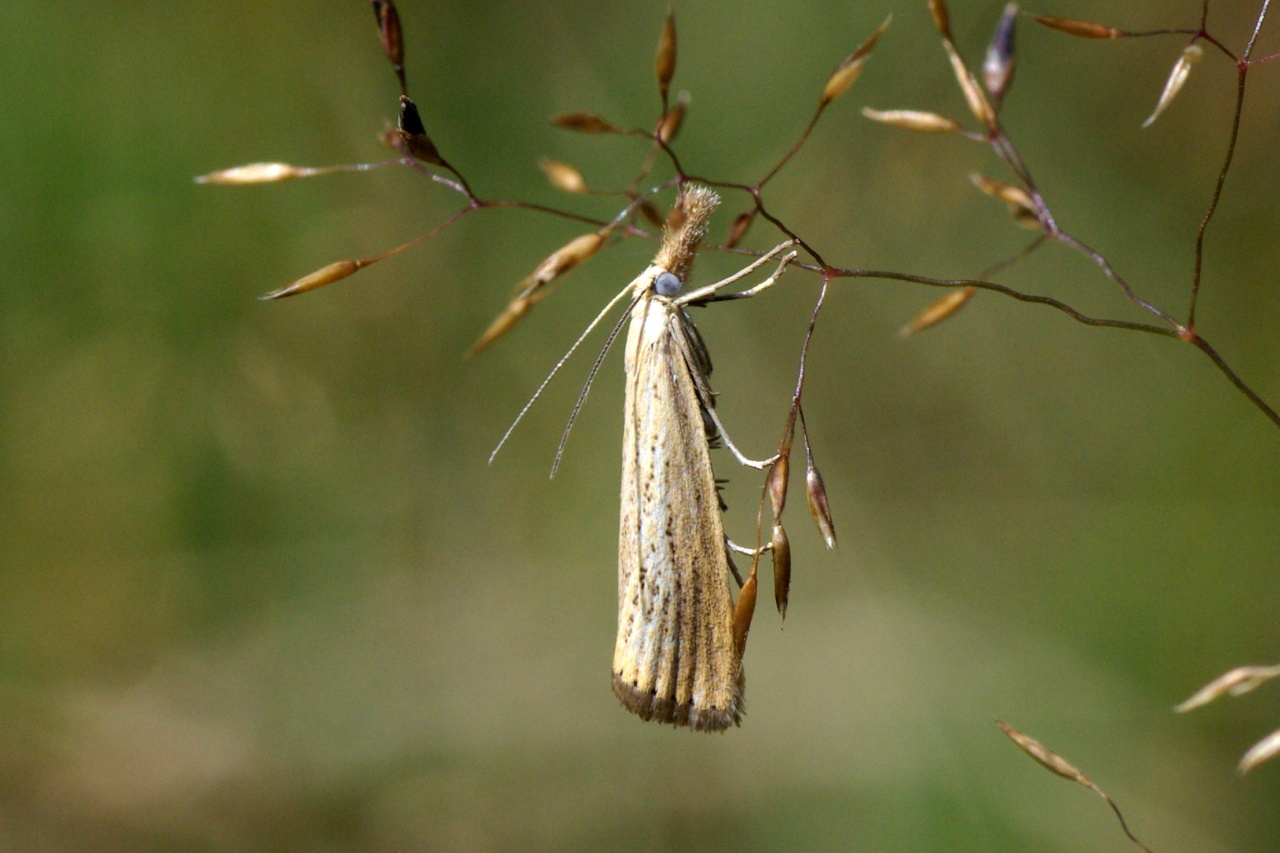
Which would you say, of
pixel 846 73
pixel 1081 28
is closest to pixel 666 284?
pixel 846 73

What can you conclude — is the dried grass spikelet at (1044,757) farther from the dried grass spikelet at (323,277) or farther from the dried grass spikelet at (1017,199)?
the dried grass spikelet at (323,277)

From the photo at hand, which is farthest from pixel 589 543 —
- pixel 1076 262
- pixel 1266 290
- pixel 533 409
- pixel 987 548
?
pixel 1266 290

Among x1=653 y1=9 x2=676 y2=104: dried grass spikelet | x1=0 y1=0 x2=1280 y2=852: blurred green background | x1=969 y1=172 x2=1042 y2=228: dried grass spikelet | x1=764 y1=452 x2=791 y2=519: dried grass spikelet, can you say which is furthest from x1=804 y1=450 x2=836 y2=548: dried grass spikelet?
x1=0 y1=0 x2=1280 y2=852: blurred green background

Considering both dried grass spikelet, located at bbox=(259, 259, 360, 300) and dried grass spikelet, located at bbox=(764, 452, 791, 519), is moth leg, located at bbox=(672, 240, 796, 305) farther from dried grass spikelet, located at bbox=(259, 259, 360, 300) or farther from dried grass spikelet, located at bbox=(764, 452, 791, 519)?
dried grass spikelet, located at bbox=(259, 259, 360, 300)

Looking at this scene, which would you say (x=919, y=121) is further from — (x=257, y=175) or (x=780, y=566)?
(x=257, y=175)

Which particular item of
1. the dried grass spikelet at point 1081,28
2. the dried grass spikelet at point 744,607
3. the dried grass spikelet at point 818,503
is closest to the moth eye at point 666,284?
the dried grass spikelet at point 818,503
